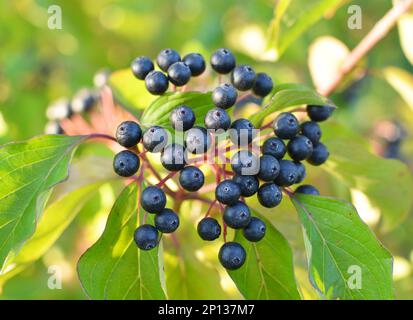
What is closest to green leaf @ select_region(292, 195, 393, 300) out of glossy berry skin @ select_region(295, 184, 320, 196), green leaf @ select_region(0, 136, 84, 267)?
glossy berry skin @ select_region(295, 184, 320, 196)

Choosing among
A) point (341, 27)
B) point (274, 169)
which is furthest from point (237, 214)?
point (341, 27)

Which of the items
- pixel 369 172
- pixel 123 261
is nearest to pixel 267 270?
pixel 123 261

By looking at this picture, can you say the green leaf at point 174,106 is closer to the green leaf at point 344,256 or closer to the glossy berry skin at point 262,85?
the glossy berry skin at point 262,85

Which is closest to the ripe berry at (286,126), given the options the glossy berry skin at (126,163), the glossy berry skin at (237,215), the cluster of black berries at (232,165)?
the cluster of black berries at (232,165)

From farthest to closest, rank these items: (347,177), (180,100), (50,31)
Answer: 1. (50,31)
2. (347,177)
3. (180,100)

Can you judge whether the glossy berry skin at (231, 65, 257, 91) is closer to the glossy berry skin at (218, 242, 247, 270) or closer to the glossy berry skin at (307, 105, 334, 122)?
the glossy berry skin at (307, 105, 334, 122)
